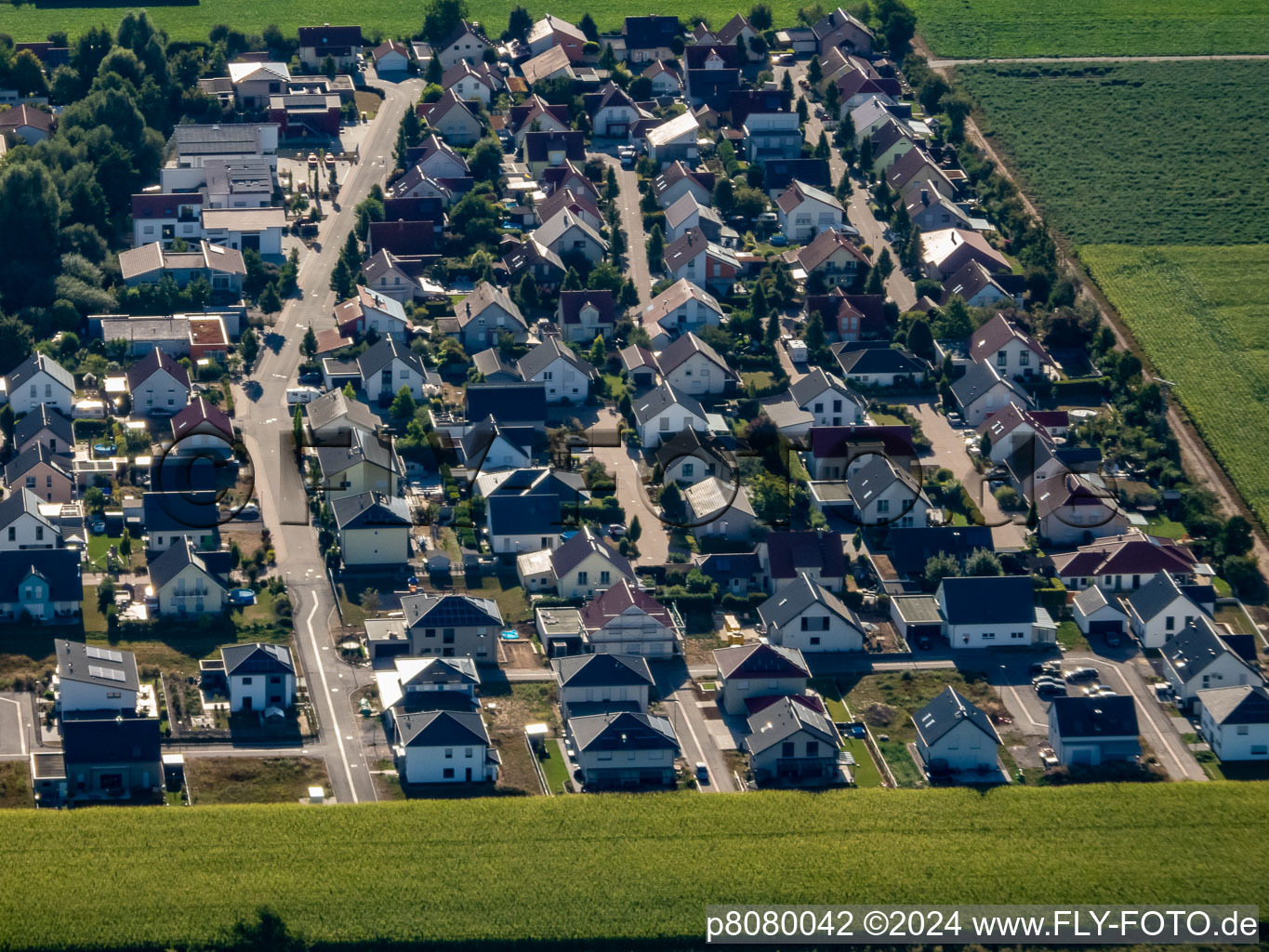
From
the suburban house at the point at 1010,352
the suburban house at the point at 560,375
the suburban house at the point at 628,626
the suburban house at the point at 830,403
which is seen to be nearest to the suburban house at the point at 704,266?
the suburban house at the point at 560,375

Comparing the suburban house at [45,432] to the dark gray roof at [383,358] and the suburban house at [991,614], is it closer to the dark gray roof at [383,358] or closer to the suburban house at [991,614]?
the dark gray roof at [383,358]

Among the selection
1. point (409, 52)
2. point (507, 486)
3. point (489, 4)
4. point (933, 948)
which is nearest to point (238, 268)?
point (507, 486)

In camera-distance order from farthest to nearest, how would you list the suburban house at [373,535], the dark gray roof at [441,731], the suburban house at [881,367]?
the suburban house at [881,367] < the suburban house at [373,535] < the dark gray roof at [441,731]

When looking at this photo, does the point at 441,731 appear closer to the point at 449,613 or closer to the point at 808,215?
the point at 449,613

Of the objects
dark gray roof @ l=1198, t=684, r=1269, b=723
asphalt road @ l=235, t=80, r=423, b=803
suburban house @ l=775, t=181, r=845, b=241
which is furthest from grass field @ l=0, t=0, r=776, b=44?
dark gray roof @ l=1198, t=684, r=1269, b=723

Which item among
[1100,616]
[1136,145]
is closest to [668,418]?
[1100,616]

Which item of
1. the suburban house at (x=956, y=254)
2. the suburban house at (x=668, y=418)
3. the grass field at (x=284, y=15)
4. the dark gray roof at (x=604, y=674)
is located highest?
the grass field at (x=284, y=15)
